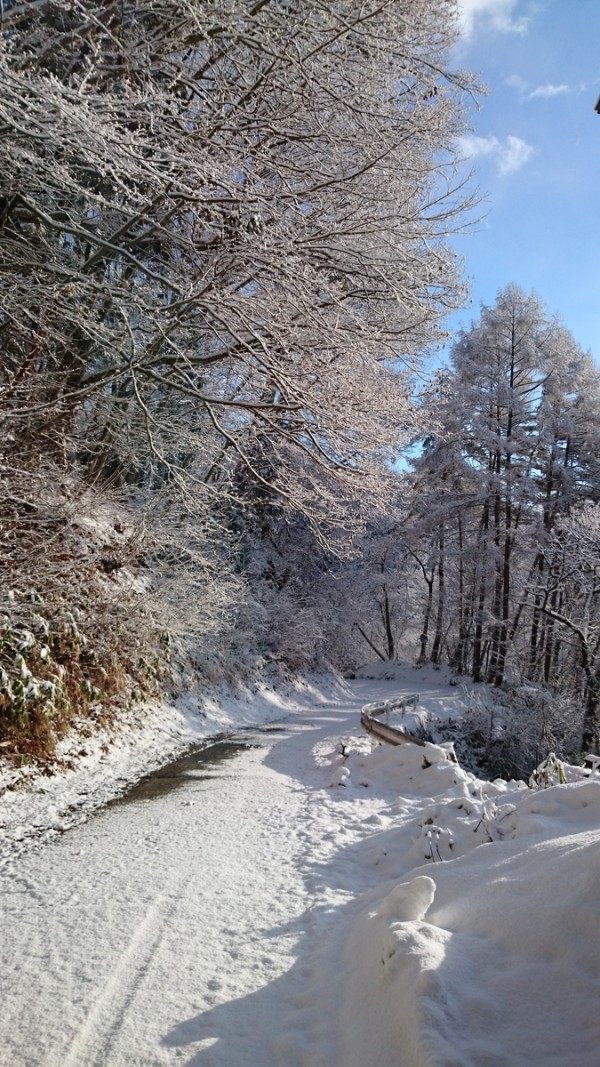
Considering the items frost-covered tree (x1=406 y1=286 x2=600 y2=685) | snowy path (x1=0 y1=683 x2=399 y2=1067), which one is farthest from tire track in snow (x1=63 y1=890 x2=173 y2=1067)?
frost-covered tree (x1=406 y1=286 x2=600 y2=685)

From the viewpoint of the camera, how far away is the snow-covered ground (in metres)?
2.26

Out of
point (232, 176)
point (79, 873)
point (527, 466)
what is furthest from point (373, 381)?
point (527, 466)

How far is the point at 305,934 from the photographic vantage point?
384 cm

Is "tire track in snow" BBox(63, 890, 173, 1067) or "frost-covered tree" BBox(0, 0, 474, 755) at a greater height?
"frost-covered tree" BBox(0, 0, 474, 755)

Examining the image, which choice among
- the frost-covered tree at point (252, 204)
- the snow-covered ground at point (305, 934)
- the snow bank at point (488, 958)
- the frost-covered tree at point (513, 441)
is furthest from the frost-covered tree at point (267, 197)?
the frost-covered tree at point (513, 441)

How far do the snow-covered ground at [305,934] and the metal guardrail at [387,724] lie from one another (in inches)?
114

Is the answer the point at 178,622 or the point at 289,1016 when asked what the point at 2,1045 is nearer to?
the point at 289,1016

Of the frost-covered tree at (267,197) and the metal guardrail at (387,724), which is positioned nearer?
the frost-covered tree at (267,197)

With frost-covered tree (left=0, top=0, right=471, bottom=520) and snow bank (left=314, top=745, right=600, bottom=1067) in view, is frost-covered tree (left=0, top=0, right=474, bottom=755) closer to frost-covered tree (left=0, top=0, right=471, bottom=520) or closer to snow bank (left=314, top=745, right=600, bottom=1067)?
frost-covered tree (left=0, top=0, right=471, bottom=520)

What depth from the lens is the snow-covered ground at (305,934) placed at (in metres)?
2.26

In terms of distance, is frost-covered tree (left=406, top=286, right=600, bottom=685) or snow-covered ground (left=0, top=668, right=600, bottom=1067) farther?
frost-covered tree (left=406, top=286, right=600, bottom=685)

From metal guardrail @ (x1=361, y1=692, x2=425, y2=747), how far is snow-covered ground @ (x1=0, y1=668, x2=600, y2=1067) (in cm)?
290

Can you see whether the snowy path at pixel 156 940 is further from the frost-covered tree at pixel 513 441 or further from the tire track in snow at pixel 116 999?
the frost-covered tree at pixel 513 441

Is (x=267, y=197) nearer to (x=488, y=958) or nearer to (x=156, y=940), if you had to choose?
(x=488, y=958)
